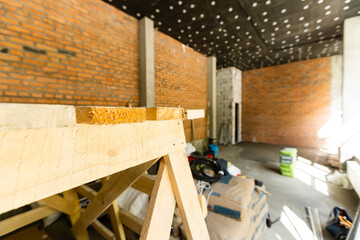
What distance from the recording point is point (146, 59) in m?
3.46

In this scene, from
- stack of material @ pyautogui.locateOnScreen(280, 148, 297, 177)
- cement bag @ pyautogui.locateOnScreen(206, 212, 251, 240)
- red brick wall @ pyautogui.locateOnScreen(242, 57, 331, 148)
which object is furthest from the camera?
red brick wall @ pyautogui.locateOnScreen(242, 57, 331, 148)

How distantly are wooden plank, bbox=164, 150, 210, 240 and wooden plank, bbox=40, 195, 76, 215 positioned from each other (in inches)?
62.3

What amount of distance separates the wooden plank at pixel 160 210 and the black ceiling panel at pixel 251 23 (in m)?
3.53

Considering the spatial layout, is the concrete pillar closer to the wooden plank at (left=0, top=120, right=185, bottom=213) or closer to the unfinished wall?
the unfinished wall

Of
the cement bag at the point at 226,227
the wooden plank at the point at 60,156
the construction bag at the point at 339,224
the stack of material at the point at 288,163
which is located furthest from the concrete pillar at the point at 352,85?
the wooden plank at the point at 60,156

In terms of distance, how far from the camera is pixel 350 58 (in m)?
3.68

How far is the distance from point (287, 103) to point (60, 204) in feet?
28.2

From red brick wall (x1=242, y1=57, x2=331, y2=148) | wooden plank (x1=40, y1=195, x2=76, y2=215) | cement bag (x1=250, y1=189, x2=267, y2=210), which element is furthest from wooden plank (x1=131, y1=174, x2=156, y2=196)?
red brick wall (x1=242, y1=57, x2=331, y2=148)

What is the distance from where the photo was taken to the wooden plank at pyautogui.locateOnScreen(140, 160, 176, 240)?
647 mm

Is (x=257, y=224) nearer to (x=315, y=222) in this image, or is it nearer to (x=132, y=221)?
(x=315, y=222)

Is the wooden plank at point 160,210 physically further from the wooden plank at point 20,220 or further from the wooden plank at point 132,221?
the wooden plank at point 20,220

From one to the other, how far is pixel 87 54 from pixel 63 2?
84 cm

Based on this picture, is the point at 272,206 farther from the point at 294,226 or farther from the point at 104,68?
the point at 104,68

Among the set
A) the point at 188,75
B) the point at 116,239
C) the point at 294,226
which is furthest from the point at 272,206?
the point at 188,75
